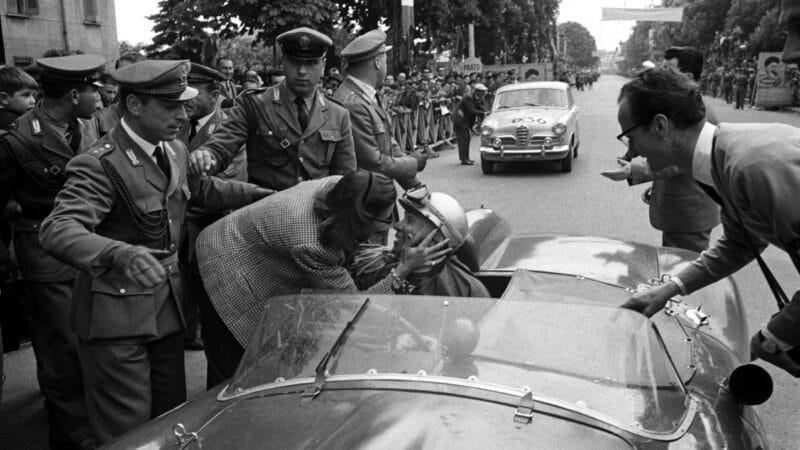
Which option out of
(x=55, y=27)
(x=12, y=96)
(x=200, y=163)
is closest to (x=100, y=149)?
(x=200, y=163)

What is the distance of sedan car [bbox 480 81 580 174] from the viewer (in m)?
13.9

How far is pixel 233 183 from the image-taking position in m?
3.79

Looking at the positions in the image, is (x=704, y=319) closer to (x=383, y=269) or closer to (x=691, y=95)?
(x=691, y=95)

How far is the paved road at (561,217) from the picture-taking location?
14.2ft

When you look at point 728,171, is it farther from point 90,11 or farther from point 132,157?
point 90,11

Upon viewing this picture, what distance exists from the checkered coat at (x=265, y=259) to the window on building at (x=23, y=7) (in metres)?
20.9

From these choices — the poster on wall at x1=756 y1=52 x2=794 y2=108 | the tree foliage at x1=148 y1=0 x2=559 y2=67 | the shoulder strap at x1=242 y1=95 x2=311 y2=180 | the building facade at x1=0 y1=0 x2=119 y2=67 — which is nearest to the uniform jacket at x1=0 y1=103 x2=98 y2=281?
the shoulder strap at x1=242 y1=95 x2=311 y2=180

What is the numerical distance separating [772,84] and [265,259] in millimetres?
32668

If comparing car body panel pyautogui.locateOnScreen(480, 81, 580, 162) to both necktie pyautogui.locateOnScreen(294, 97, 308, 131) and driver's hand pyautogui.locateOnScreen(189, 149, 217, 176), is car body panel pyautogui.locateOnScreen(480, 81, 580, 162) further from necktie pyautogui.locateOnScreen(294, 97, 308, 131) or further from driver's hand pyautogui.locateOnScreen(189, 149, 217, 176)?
driver's hand pyautogui.locateOnScreen(189, 149, 217, 176)

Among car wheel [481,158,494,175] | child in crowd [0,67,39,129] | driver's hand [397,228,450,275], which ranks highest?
child in crowd [0,67,39,129]

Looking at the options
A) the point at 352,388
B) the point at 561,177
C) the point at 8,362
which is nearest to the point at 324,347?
the point at 352,388

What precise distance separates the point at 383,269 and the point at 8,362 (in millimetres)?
3198

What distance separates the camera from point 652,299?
3033mm

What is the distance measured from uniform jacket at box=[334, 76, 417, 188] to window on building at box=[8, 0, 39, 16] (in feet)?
63.5
